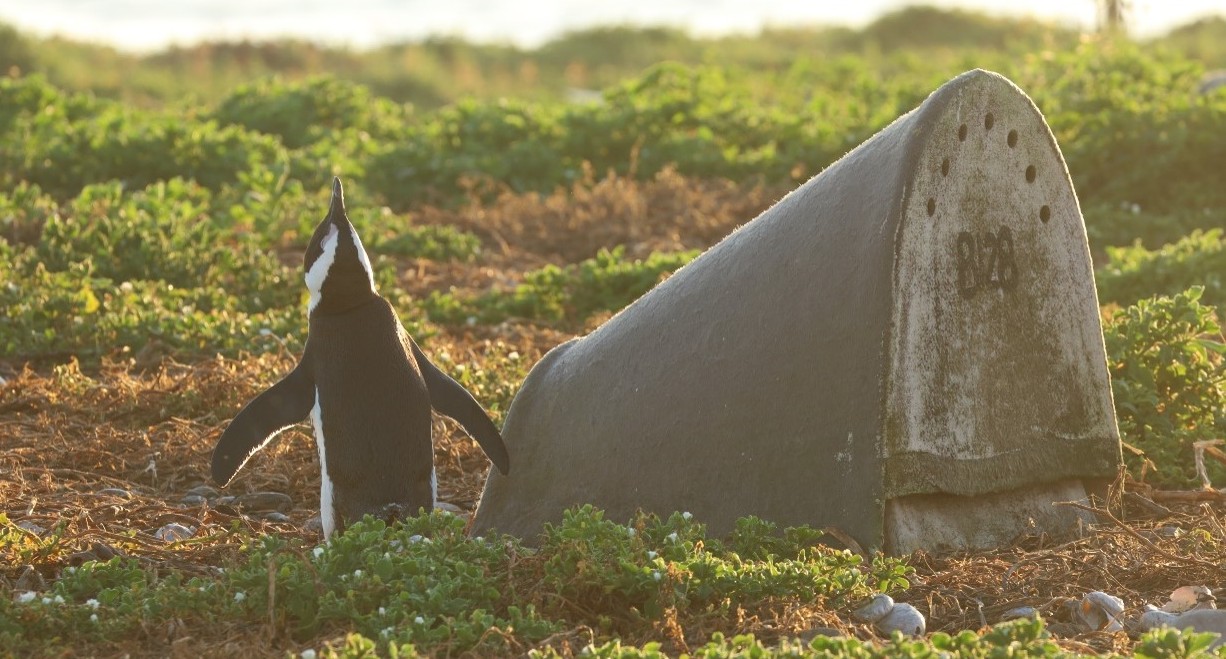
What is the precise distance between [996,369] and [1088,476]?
0.60 meters

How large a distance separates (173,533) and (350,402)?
0.74 meters

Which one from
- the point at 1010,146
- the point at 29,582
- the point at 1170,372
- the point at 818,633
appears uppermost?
the point at 1010,146

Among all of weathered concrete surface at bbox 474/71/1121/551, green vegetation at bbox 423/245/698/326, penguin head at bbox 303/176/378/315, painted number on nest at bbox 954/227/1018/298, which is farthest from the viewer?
green vegetation at bbox 423/245/698/326

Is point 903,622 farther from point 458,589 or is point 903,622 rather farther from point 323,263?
point 323,263

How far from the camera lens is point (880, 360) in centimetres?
473

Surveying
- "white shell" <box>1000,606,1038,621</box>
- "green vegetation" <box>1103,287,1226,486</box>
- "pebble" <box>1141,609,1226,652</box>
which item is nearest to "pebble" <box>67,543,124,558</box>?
"white shell" <box>1000,606,1038,621</box>

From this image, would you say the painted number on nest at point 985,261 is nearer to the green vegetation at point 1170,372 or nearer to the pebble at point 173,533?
the green vegetation at point 1170,372

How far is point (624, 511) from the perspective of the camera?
17.2ft

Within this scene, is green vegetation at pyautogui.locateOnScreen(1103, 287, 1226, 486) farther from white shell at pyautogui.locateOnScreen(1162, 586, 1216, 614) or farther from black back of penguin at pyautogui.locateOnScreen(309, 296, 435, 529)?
black back of penguin at pyautogui.locateOnScreen(309, 296, 435, 529)

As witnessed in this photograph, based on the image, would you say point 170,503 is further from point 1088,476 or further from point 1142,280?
point 1142,280

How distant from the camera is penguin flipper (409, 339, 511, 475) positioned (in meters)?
5.37

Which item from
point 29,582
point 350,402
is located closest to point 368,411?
point 350,402

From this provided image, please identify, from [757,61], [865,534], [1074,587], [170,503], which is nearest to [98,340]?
[170,503]

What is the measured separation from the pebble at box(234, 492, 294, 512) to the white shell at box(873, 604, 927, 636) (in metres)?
2.63
